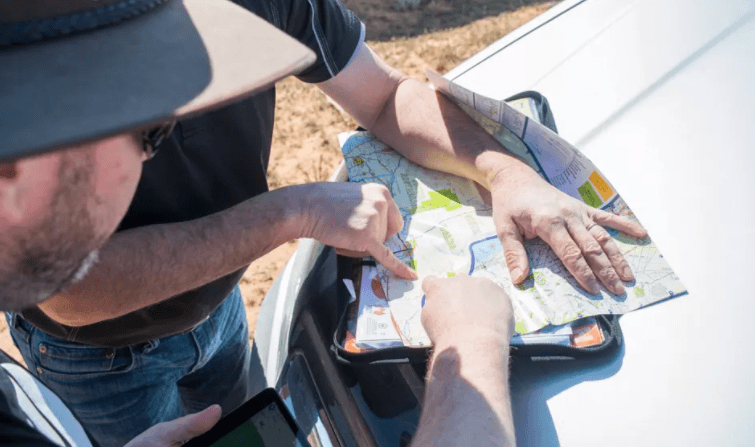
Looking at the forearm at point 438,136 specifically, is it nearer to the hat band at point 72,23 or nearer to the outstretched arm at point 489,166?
the outstretched arm at point 489,166

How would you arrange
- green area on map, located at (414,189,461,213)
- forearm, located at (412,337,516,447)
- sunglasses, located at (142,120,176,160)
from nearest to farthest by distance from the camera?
sunglasses, located at (142,120,176,160), forearm, located at (412,337,516,447), green area on map, located at (414,189,461,213)

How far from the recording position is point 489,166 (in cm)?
141

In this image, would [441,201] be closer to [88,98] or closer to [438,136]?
[438,136]

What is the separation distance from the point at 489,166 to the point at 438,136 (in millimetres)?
182

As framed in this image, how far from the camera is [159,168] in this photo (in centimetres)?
111

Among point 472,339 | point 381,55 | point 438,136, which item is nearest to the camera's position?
point 472,339

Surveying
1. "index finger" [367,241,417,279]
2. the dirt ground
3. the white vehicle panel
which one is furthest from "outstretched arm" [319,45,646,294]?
the dirt ground

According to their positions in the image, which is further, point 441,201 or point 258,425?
point 441,201

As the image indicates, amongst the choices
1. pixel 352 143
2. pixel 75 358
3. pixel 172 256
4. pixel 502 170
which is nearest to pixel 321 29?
pixel 352 143

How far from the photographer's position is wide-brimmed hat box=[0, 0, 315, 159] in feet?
1.59

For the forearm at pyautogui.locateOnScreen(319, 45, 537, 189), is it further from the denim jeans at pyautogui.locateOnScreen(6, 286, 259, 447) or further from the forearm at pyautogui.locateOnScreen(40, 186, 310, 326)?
the denim jeans at pyautogui.locateOnScreen(6, 286, 259, 447)

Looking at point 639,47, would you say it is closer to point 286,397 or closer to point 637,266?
point 637,266

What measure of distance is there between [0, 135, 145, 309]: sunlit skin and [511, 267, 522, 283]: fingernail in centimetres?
84

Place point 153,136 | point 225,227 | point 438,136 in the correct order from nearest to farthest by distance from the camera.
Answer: point 153,136, point 225,227, point 438,136
